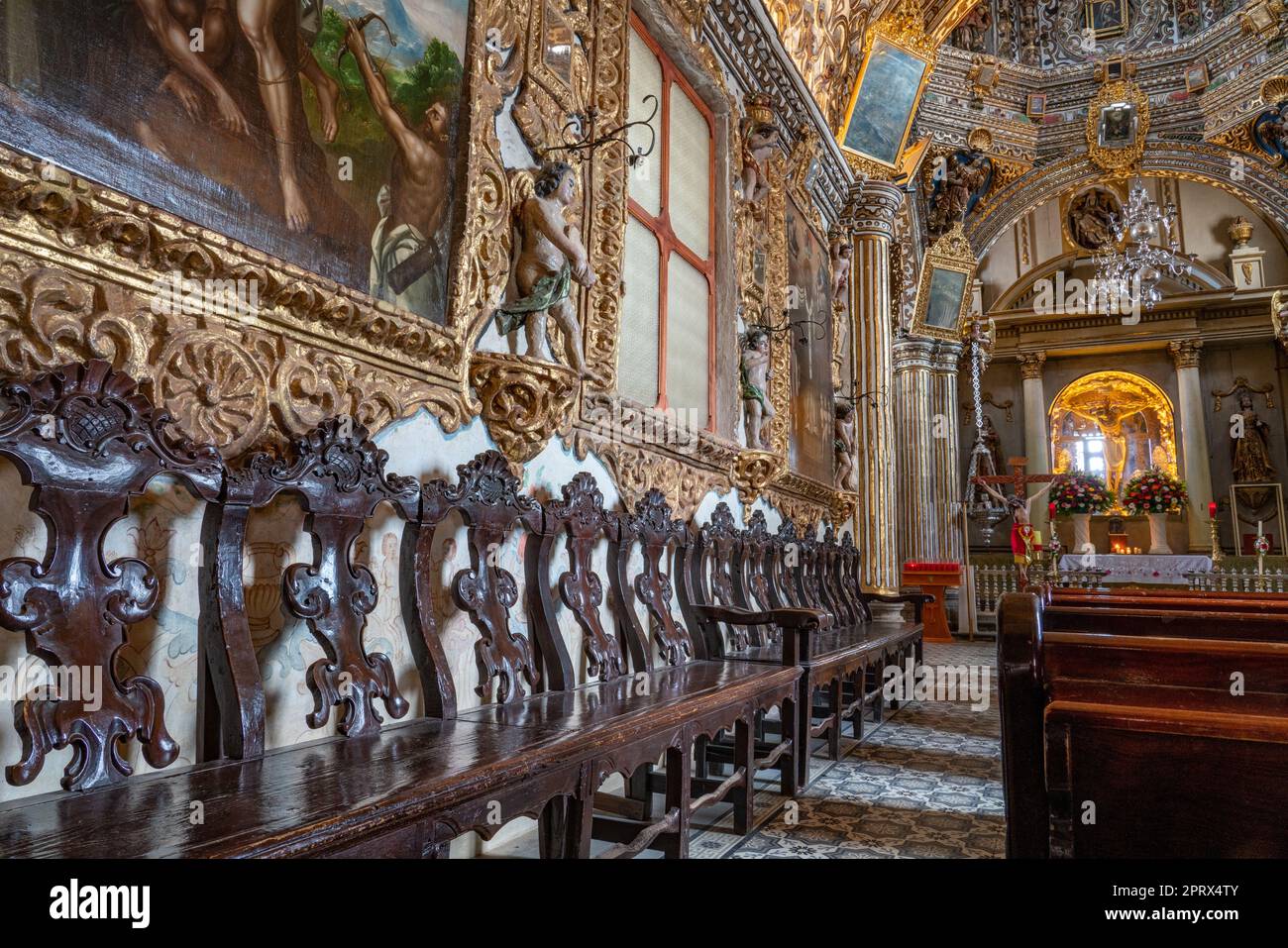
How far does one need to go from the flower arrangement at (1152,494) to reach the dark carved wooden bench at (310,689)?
1390 cm

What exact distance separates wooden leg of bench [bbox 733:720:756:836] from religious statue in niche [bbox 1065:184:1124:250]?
53.2 feet

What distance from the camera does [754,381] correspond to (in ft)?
16.4

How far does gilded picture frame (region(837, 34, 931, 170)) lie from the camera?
7723 mm

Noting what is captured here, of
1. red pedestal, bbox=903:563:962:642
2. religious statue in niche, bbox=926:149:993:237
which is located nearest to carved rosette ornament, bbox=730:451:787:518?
red pedestal, bbox=903:563:962:642

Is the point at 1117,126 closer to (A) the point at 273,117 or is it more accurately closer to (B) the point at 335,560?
(A) the point at 273,117

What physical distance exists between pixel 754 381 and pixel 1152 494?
11894mm

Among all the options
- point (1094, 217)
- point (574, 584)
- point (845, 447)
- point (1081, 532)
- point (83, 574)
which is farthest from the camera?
point (1094, 217)

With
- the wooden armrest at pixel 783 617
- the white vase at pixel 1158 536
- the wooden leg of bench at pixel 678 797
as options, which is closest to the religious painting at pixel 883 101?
the wooden armrest at pixel 783 617

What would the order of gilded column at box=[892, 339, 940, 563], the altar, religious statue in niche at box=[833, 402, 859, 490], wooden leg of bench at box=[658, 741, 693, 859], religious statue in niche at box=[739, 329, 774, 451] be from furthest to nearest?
1. gilded column at box=[892, 339, 940, 563]
2. the altar
3. religious statue in niche at box=[833, 402, 859, 490]
4. religious statue in niche at box=[739, 329, 774, 451]
5. wooden leg of bench at box=[658, 741, 693, 859]

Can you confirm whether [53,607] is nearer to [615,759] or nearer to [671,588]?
[615,759]

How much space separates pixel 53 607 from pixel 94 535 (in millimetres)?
141

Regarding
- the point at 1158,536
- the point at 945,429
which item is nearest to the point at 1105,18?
the point at 945,429

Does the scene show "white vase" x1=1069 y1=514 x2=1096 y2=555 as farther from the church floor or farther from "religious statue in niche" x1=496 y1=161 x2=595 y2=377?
"religious statue in niche" x1=496 y1=161 x2=595 y2=377
